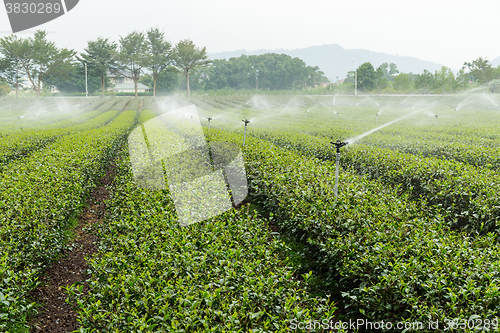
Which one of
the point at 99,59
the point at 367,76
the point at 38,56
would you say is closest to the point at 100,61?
the point at 99,59

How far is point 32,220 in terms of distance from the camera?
409 centimetres

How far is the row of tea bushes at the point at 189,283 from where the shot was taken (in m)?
2.33

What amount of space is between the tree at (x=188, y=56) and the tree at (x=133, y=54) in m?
5.22

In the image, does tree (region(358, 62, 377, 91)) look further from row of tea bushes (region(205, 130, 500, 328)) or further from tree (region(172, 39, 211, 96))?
row of tea bushes (region(205, 130, 500, 328))

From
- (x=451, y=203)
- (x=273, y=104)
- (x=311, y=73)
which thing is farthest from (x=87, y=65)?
(x=451, y=203)

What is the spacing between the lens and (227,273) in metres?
2.85

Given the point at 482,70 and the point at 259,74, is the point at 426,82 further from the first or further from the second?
the point at 259,74

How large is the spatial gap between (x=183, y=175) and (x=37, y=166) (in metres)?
3.05

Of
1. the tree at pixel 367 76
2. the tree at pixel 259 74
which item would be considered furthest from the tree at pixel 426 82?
the tree at pixel 259 74

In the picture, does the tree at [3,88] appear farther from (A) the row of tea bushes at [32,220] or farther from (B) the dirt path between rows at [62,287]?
(B) the dirt path between rows at [62,287]

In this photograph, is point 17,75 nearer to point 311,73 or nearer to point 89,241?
point 89,241

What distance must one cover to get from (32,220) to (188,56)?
55.3 m

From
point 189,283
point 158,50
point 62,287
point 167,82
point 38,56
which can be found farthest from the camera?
point 167,82

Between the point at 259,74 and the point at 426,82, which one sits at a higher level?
the point at 259,74
